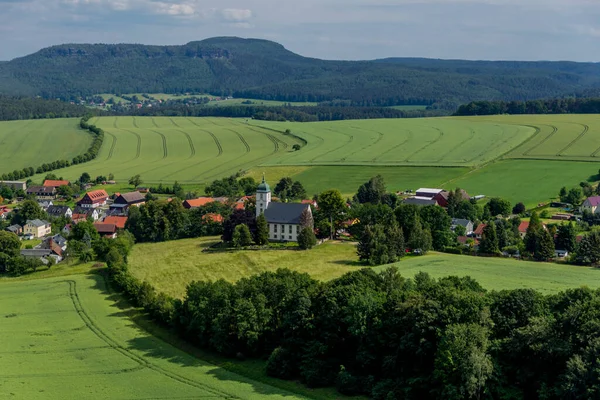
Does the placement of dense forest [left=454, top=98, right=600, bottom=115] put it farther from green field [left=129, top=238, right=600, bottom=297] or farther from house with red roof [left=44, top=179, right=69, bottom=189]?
green field [left=129, top=238, right=600, bottom=297]

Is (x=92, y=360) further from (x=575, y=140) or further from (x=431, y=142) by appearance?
(x=575, y=140)

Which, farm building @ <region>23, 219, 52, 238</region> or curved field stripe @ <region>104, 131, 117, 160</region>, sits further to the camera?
curved field stripe @ <region>104, 131, 117, 160</region>

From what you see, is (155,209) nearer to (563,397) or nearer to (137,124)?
(563,397)

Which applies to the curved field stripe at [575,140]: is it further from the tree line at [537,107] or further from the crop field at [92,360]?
the crop field at [92,360]

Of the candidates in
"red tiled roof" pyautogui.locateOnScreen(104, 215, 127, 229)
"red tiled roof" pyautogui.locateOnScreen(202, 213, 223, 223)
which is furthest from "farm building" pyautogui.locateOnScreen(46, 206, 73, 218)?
"red tiled roof" pyautogui.locateOnScreen(202, 213, 223, 223)

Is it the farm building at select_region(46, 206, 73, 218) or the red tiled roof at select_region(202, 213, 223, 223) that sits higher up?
the red tiled roof at select_region(202, 213, 223, 223)

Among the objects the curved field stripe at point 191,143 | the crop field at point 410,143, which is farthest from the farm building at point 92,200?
the curved field stripe at point 191,143

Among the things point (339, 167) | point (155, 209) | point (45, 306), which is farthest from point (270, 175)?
point (45, 306)

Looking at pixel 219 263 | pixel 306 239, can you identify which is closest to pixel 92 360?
pixel 219 263
